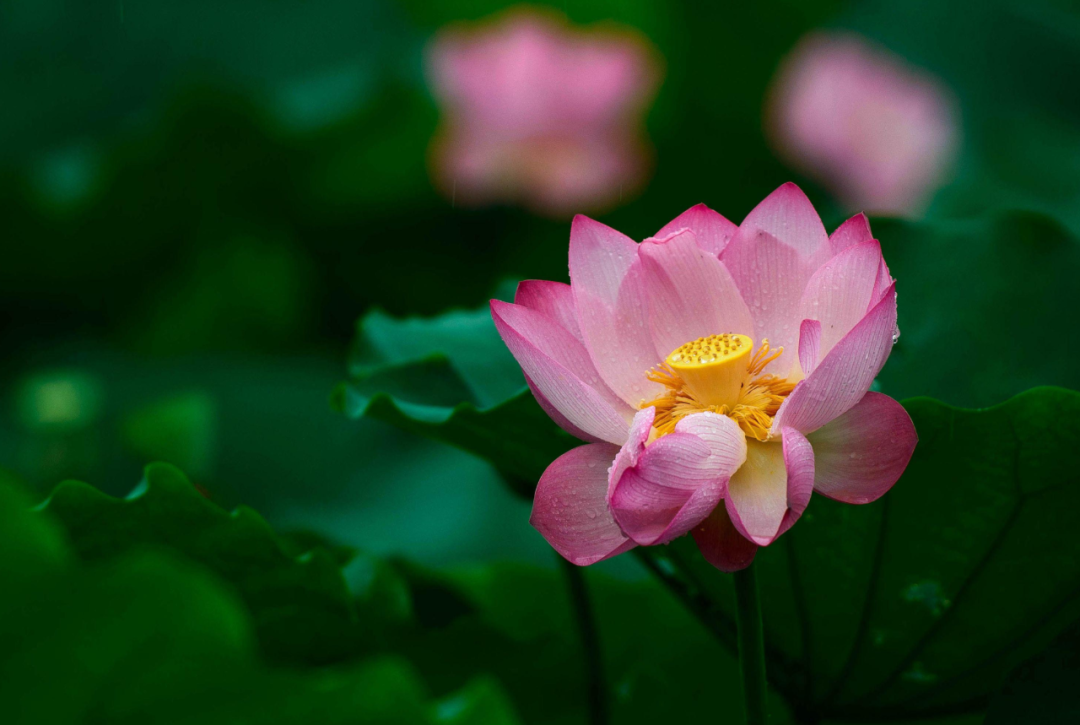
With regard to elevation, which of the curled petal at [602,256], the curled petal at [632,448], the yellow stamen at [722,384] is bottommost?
the yellow stamen at [722,384]

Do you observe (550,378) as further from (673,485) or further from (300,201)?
(300,201)

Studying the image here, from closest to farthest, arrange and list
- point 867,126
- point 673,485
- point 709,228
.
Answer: point 673,485
point 709,228
point 867,126

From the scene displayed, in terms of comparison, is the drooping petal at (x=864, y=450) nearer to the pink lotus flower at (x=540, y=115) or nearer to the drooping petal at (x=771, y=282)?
the drooping petal at (x=771, y=282)

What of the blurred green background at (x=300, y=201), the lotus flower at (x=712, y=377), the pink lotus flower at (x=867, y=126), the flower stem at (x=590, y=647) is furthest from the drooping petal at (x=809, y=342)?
the pink lotus flower at (x=867, y=126)

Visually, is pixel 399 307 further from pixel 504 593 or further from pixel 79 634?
pixel 79 634

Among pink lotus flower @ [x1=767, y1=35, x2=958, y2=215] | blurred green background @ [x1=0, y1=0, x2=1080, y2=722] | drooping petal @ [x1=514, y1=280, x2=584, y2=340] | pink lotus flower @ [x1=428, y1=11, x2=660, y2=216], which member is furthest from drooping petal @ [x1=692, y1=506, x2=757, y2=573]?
pink lotus flower @ [x1=767, y1=35, x2=958, y2=215]

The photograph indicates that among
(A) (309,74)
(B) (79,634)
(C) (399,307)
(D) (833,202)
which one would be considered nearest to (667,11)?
(D) (833,202)

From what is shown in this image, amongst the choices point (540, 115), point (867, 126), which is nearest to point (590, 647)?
point (540, 115)
